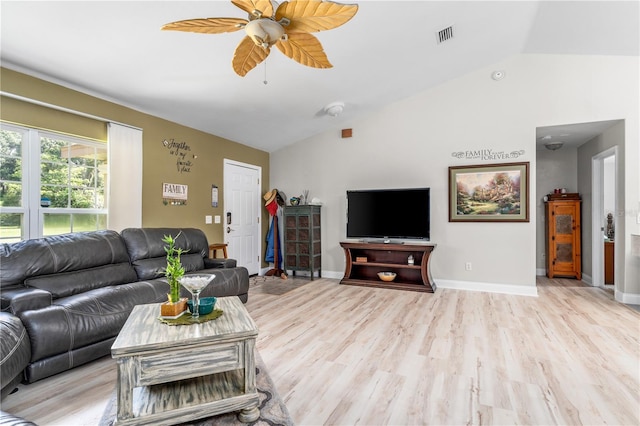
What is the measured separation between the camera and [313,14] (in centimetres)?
181

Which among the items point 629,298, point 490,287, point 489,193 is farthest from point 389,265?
point 629,298

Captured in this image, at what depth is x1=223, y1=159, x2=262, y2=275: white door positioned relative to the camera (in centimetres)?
521

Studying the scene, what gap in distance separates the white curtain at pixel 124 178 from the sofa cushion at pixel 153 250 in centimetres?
28

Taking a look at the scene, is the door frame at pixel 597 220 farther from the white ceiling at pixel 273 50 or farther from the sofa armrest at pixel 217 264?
the sofa armrest at pixel 217 264

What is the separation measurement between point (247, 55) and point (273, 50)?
103 centimetres

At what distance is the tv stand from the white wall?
36cm

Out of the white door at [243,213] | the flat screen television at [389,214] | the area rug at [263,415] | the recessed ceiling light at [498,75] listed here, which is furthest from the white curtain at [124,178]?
the recessed ceiling light at [498,75]

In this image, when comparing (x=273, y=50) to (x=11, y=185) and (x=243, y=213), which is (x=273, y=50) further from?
(x=243, y=213)

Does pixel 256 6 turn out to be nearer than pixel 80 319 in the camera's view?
Yes

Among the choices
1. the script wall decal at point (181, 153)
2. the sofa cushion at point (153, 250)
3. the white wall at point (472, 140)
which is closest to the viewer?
the sofa cushion at point (153, 250)

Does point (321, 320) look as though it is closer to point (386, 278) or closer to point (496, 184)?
point (386, 278)

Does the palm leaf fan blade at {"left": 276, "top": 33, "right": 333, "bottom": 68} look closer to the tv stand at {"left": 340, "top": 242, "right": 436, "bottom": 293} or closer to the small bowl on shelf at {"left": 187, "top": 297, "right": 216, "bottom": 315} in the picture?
the small bowl on shelf at {"left": 187, "top": 297, "right": 216, "bottom": 315}

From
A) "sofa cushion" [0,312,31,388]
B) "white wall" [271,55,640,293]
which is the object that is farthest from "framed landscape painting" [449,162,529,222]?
"sofa cushion" [0,312,31,388]

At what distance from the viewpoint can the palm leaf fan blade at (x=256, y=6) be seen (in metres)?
1.72
